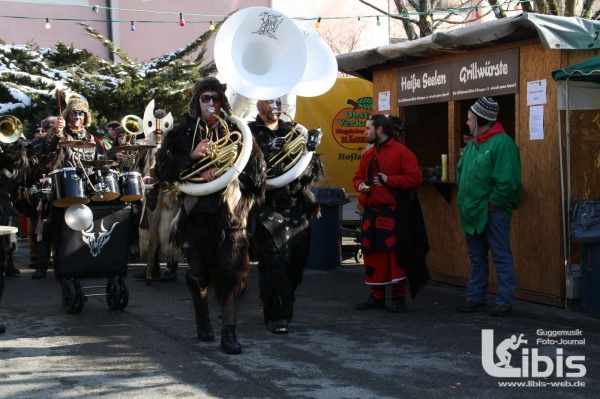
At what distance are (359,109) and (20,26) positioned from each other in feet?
44.4

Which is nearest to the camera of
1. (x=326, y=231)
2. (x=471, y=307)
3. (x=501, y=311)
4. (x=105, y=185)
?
(x=105, y=185)

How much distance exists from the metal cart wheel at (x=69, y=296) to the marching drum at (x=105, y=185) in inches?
34.4

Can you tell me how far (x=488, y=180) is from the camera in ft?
28.3

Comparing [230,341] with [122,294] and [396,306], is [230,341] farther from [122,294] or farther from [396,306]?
[396,306]

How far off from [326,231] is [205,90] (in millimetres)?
5274

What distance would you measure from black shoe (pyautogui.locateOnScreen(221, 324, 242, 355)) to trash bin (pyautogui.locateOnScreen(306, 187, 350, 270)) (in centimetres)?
504

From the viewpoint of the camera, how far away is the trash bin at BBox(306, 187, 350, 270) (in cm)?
1209

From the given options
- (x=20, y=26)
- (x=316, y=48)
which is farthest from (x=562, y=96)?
(x=20, y=26)

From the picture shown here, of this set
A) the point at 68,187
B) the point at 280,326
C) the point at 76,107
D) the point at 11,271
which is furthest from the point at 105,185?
the point at 11,271

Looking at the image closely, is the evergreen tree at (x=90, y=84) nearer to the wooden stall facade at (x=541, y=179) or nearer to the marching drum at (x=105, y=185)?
the wooden stall facade at (x=541, y=179)

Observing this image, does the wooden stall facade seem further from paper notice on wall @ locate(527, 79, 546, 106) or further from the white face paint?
the white face paint

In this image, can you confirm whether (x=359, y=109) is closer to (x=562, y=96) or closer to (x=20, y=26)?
(x=562, y=96)

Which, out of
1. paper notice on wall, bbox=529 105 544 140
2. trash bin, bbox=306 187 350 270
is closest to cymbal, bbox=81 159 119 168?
paper notice on wall, bbox=529 105 544 140

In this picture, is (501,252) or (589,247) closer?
(589,247)
